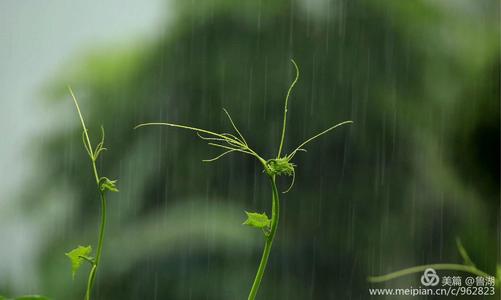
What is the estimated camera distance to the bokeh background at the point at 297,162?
267 cm

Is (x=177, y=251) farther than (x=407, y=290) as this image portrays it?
Yes

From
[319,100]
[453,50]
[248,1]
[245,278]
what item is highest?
[248,1]

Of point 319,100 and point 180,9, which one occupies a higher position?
point 180,9

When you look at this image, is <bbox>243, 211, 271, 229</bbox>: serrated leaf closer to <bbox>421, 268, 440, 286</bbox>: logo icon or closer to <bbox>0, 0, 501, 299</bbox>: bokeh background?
<bbox>421, 268, 440, 286</bbox>: logo icon

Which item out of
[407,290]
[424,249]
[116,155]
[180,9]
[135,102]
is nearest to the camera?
[407,290]

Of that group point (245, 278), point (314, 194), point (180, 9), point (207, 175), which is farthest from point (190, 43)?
point (245, 278)

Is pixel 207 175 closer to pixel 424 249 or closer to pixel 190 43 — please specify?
pixel 190 43

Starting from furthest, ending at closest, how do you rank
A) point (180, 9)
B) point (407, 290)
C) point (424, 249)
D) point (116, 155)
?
point (180, 9) → point (116, 155) → point (424, 249) → point (407, 290)

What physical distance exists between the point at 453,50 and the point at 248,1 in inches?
36.7

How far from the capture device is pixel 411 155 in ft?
8.95

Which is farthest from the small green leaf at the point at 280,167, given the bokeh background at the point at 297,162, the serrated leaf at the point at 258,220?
the bokeh background at the point at 297,162

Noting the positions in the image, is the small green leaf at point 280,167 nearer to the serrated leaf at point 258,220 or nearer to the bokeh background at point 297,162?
the serrated leaf at point 258,220

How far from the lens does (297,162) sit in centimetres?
272

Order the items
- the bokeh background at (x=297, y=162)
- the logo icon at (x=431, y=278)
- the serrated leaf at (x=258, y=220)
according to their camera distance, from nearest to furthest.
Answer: the serrated leaf at (x=258, y=220), the logo icon at (x=431, y=278), the bokeh background at (x=297, y=162)
